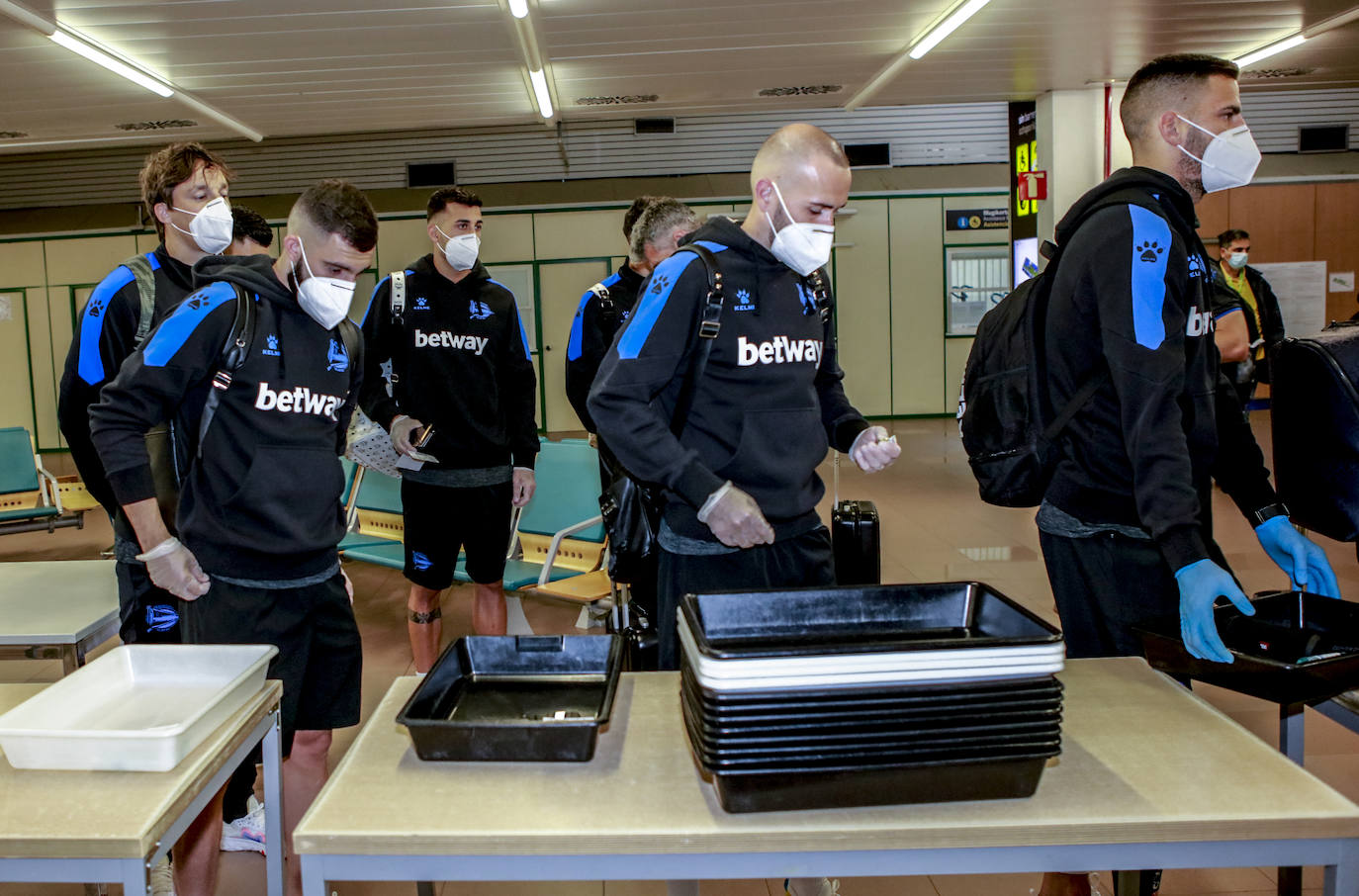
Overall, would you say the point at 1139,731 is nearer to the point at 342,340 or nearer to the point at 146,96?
the point at 342,340

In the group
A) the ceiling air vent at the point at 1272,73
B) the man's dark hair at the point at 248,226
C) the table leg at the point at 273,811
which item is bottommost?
the table leg at the point at 273,811

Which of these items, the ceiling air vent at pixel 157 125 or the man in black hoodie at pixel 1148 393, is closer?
the man in black hoodie at pixel 1148 393

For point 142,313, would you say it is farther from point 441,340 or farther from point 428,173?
point 428,173

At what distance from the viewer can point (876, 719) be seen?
3.90 ft

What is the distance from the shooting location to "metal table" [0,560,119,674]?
2.55 metres

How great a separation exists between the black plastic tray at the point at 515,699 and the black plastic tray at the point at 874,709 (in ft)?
0.89

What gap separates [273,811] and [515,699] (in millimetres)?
613

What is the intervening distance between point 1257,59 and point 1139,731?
325 inches

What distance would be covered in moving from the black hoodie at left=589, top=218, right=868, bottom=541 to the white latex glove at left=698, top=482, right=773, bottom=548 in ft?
0.12

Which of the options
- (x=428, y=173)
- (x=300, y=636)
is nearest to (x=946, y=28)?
(x=300, y=636)

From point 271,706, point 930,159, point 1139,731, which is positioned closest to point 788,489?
point 1139,731

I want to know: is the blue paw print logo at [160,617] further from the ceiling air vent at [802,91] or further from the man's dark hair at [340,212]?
the ceiling air vent at [802,91]

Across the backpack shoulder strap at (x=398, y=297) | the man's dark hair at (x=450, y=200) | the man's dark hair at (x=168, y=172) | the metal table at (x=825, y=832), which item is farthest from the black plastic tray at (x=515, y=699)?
the man's dark hair at (x=450, y=200)

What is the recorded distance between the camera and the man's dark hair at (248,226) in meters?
3.33
